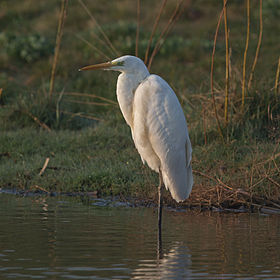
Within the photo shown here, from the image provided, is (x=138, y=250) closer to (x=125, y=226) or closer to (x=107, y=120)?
(x=125, y=226)

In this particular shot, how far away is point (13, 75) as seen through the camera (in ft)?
44.2

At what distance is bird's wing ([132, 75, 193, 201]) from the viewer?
220 inches

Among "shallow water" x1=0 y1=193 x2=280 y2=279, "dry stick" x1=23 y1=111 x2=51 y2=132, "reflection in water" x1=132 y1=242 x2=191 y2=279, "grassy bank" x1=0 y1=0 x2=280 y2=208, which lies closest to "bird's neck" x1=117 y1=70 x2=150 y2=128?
"shallow water" x1=0 y1=193 x2=280 y2=279

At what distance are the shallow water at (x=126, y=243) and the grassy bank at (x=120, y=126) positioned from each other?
59 centimetres

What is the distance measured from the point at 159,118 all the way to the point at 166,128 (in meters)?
0.10

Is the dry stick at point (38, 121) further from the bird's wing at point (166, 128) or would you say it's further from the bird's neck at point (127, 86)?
the bird's wing at point (166, 128)

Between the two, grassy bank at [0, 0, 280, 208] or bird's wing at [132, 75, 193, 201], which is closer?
bird's wing at [132, 75, 193, 201]

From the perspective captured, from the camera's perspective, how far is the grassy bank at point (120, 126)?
22.2ft

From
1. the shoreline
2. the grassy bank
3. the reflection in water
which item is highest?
the grassy bank

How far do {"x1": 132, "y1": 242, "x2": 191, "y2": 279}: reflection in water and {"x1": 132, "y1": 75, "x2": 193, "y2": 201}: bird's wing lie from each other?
3.55 ft

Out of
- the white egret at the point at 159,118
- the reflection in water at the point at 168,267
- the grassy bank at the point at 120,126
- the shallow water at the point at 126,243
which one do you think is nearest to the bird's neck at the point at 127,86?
the white egret at the point at 159,118

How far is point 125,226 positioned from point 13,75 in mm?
8584

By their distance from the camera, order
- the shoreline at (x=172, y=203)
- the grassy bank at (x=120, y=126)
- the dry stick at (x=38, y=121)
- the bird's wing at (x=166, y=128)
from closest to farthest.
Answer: the bird's wing at (x=166, y=128), the shoreline at (x=172, y=203), the grassy bank at (x=120, y=126), the dry stick at (x=38, y=121)

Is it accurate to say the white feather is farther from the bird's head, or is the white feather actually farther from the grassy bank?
the grassy bank
